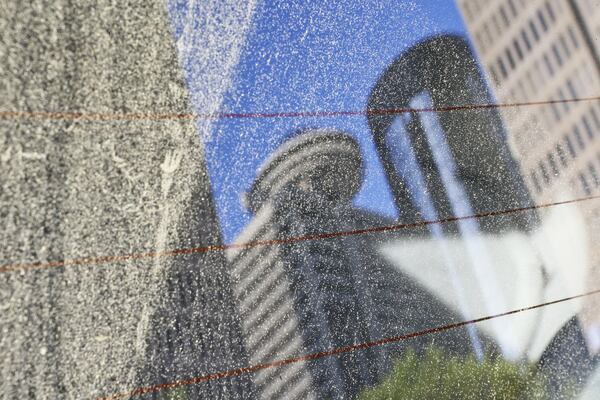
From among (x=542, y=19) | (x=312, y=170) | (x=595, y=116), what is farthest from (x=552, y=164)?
(x=312, y=170)

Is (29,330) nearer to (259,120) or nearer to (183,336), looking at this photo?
(183,336)

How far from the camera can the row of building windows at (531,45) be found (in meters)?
1.29

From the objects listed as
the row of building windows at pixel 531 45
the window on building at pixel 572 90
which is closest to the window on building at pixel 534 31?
the row of building windows at pixel 531 45

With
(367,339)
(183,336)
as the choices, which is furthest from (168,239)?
(367,339)

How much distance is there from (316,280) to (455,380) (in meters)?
0.28

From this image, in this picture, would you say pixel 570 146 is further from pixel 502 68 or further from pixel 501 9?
pixel 501 9

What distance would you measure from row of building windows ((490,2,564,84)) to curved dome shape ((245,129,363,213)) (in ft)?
1.47

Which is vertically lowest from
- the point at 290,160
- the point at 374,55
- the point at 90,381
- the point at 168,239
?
the point at 90,381

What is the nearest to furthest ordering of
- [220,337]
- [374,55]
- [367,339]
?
[220,337] → [367,339] → [374,55]

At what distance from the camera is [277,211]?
2.72ft

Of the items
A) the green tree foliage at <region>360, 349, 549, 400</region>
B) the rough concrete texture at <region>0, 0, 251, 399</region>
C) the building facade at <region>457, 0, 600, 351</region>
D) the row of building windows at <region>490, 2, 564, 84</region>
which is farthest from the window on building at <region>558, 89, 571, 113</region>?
the rough concrete texture at <region>0, 0, 251, 399</region>

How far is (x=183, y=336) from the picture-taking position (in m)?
0.72

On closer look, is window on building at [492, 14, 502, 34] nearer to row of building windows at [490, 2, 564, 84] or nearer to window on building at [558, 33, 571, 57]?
row of building windows at [490, 2, 564, 84]

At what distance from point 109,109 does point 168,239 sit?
0.14 m
